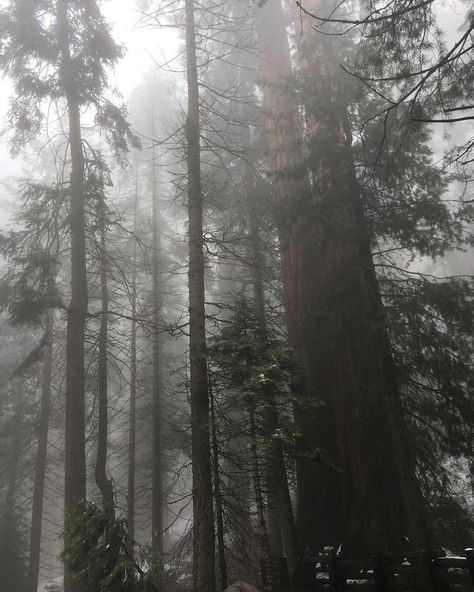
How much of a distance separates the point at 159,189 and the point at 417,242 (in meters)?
15.9

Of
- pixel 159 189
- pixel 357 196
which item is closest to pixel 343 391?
pixel 357 196

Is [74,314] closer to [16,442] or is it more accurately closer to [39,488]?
[39,488]

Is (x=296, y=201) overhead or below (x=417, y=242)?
overhead

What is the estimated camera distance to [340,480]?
8672mm

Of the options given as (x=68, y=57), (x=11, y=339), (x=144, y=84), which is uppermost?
(x=144, y=84)

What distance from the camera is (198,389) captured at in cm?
735

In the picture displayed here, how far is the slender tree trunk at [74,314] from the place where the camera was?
8.52m

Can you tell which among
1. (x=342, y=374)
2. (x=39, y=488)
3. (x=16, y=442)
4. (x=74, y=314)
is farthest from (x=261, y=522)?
(x=16, y=442)

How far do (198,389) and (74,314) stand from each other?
3.66 m

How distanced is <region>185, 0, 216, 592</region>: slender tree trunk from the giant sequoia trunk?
1660 millimetres

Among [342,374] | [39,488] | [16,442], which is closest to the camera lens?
[342,374]

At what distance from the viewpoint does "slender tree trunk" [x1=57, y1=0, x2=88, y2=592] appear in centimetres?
852

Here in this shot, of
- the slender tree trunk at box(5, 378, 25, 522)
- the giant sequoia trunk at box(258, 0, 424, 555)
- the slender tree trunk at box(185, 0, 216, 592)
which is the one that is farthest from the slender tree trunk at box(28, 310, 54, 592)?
the giant sequoia trunk at box(258, 0, 424, 555)

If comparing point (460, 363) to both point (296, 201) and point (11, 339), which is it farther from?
point (11, 339)
